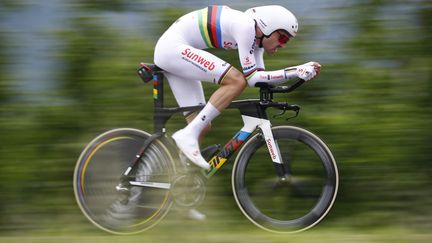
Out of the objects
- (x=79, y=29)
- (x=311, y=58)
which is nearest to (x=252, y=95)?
(x=311, y=58)

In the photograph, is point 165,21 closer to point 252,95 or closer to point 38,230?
point 252,95

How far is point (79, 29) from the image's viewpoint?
7.56m

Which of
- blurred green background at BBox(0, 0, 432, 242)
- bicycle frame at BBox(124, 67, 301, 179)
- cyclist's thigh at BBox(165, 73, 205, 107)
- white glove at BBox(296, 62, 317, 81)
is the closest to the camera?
white glove at BBox(296, 62, 317, 81)

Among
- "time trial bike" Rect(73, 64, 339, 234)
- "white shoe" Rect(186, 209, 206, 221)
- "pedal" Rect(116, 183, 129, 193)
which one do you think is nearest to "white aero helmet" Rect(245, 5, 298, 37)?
"time trial bike" Rect(73, 64, 339, 234)

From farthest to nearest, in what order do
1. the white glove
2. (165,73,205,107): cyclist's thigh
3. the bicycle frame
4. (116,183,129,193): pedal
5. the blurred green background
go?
1. the blurred green background
2. (116,183,129,193): pedal
3. (165,73,205,107): cyclist's thigh
4. the bicycle frame
5. the white glove

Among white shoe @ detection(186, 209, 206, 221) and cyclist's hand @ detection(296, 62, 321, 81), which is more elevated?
cyclist's hand @ detection(296, 62, 321, 81)

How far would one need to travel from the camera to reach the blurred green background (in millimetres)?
7113

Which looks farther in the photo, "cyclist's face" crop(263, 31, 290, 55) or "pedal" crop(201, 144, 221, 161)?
"pedal" crop(201, 144, 221, 161)

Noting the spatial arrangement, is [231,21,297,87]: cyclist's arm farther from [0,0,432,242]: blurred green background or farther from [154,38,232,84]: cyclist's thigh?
[0,0,432,242]: blurred green background

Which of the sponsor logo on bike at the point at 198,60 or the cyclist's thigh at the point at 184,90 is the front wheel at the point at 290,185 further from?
the sponsor logo on bike at the point at 198,60

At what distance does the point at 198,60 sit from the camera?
603 centimetres

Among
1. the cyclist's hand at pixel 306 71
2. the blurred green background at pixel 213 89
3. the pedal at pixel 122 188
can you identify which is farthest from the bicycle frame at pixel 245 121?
the blurred green background at pixel 213 89

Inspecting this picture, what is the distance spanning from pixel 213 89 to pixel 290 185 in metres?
1.38

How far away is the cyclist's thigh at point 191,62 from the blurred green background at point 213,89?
3.90ft
